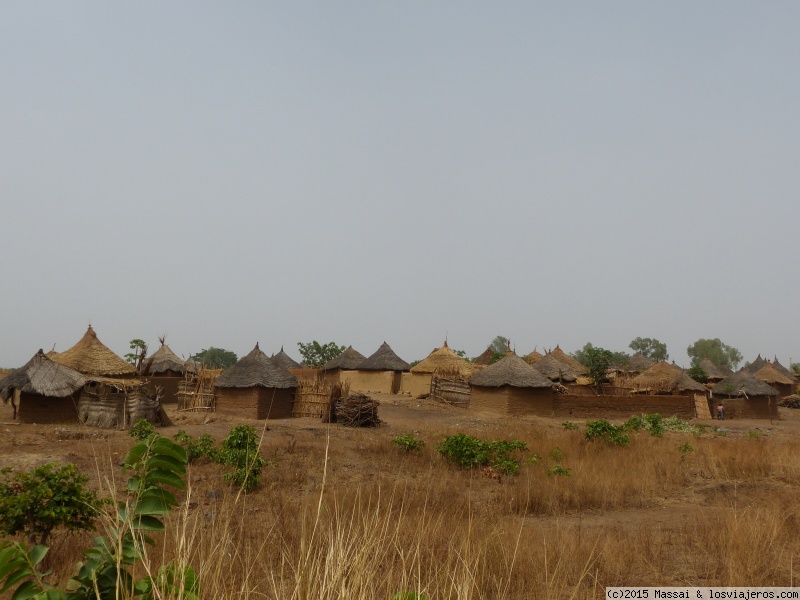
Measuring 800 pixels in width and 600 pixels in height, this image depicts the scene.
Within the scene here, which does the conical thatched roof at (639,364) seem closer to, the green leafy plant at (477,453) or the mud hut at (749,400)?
the mud hut at (749,400)

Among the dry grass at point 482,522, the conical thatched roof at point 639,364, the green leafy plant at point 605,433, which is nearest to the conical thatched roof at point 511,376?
the dry grass at point 482,522

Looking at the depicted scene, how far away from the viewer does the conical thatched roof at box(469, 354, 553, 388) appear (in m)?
25.2

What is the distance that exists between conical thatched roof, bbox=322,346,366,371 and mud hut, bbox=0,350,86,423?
17.6m

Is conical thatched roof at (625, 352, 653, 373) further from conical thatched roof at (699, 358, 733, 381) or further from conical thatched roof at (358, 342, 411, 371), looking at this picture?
conical thatched roof at (358, 342, 411, 371)

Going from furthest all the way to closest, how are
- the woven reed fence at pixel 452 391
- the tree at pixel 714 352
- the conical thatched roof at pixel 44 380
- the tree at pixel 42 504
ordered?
the tree at pixel 714 352 → the woven reed fence at pixel 452 391 → the conical thatched roof at pixel 44 380 → the tree at pixel 42 504

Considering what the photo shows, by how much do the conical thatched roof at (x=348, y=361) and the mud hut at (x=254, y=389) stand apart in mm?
12171

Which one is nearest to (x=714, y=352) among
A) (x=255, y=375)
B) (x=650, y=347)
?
(x=650, y=347)

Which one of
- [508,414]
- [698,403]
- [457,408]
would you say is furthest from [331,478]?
[698,403]

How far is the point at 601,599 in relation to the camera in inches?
173

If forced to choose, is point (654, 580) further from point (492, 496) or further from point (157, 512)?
point (157, 512)

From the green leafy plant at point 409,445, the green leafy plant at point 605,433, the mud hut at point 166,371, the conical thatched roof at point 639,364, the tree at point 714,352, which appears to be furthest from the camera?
the tree at point 714,352

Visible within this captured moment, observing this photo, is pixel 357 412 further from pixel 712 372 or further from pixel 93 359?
pixel 712 372

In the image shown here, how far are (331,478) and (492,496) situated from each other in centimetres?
267

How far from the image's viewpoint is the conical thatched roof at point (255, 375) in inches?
827
